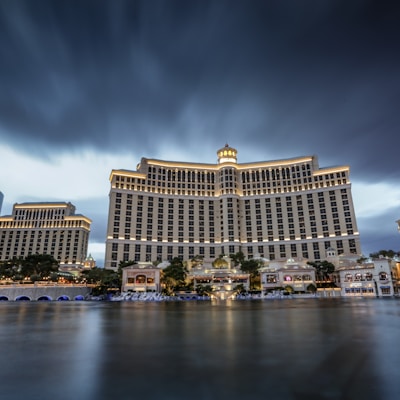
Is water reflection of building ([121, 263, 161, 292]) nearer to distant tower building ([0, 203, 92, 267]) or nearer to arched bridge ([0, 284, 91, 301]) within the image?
arched bridge ([0, 284, 91, 301])

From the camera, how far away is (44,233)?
192125 millimetres

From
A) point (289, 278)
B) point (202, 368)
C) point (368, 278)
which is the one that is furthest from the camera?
point (289, 278)

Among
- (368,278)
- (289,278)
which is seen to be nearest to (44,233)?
(289,278)

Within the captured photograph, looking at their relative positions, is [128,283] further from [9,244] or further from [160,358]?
[9,244]

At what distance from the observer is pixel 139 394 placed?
629cm

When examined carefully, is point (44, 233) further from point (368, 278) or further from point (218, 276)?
point (368, 278)

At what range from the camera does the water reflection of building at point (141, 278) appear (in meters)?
102

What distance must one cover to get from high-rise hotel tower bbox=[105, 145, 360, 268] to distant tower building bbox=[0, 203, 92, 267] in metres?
68.2

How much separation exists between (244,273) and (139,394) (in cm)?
10949

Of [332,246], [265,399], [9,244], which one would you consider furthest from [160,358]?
[9,244]

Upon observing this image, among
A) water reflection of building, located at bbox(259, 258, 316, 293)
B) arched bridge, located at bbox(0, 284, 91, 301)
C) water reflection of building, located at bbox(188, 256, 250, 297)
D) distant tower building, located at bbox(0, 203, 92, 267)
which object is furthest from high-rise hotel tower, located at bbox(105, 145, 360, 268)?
distant tower building, located at bbox(0, 203, 92, 267)

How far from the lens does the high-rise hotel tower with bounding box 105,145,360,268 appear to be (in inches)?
5433

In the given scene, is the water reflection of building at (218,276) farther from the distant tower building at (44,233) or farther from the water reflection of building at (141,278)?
the distant tower building at (44,233)

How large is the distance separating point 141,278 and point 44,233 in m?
120
